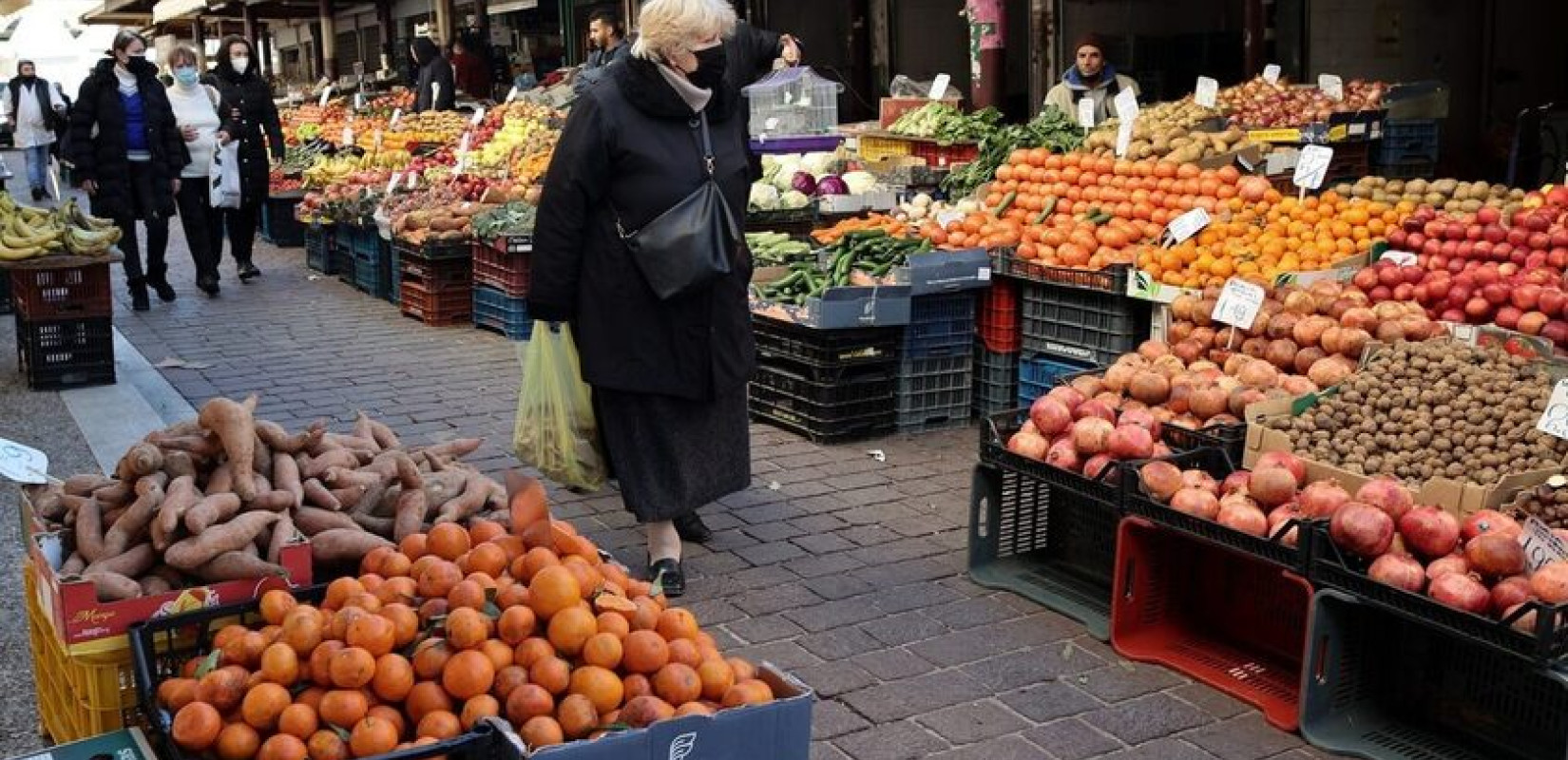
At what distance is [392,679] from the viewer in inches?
113

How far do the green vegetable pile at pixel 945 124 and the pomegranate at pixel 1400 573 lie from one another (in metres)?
7.24

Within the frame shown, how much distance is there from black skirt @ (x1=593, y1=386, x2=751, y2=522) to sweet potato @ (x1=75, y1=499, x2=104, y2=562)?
178cm

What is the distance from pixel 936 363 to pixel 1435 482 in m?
3.31

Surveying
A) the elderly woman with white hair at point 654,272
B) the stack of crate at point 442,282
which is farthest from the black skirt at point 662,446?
the stack of crate at point 442,282

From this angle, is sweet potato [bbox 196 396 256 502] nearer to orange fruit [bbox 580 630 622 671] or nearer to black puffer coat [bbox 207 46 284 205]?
orange fruit [bbox 580 630 622 671]

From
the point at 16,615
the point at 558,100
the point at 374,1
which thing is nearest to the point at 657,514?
the point at 16,615

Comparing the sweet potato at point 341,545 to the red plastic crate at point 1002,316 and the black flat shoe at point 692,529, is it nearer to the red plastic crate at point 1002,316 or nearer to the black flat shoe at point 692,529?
the black flat shoe at point 692,529

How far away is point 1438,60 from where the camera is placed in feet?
50.1

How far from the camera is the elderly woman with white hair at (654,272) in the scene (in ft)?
15.5

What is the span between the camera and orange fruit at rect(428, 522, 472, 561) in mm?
3361

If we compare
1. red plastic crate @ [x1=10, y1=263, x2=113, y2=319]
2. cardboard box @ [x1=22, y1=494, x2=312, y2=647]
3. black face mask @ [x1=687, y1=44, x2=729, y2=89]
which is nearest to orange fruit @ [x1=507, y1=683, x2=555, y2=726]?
cardboard box @ [x1=22, y1=494, x2=312, y2=647]

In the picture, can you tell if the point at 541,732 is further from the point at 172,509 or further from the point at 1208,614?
the point at 1208,614

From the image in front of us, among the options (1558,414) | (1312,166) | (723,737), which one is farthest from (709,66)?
(1312,166)

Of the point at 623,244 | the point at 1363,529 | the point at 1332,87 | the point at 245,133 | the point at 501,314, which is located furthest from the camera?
the point at 245,133
